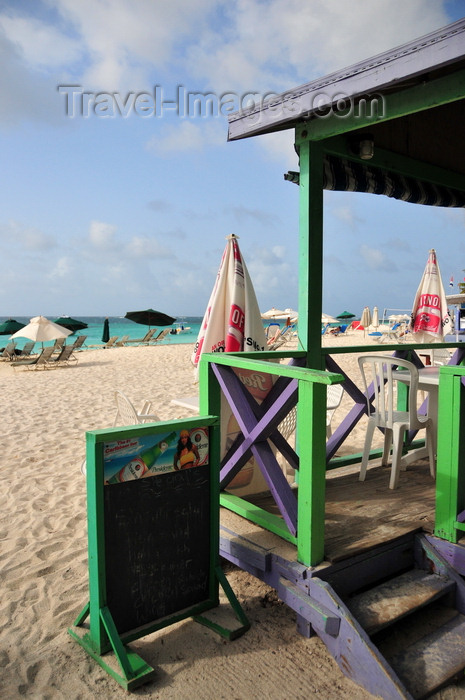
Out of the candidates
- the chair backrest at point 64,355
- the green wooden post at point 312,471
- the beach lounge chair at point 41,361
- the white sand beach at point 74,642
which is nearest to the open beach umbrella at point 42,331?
the beach lounge chair at point 41,361

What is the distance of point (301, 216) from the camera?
3711 millimetres

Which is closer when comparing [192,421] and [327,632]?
[327,632]

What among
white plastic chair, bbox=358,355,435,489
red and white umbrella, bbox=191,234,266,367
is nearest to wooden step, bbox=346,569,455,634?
white plastic chair, bbox=358,355,435,489

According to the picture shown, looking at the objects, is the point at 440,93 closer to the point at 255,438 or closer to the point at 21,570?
the point at 255,438

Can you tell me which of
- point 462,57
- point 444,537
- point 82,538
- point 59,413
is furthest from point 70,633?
point 59,413

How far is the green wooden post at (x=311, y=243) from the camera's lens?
11.9 ft

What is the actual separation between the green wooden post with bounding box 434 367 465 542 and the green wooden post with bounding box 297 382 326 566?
2.44 ft

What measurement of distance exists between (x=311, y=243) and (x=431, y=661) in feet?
8.76

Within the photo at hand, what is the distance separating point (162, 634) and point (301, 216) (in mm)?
2913

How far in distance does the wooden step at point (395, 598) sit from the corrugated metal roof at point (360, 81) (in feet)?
9.04

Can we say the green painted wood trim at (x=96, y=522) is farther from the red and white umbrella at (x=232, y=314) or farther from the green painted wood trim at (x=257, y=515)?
the red and white umbrella at (x=232, y=314)

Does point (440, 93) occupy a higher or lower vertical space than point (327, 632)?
higher

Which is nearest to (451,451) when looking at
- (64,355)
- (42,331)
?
(42,331)

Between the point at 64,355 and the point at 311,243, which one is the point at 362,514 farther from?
the point at 64,355
